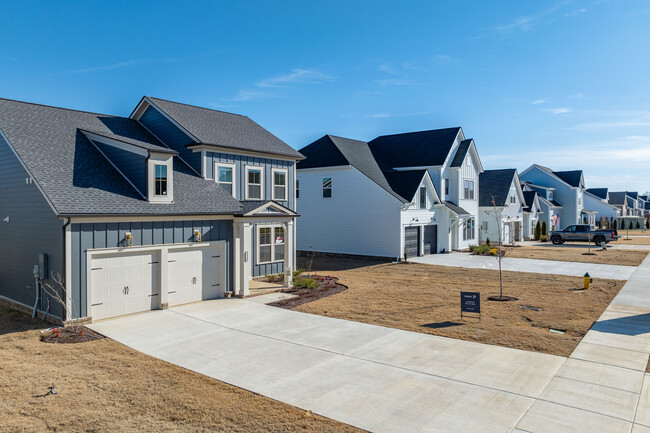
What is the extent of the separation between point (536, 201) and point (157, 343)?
1830 inches

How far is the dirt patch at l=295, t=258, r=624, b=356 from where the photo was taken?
11070 mm

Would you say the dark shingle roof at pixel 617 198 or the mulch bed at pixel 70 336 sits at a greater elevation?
the dark shingle roof at pixel 617 198

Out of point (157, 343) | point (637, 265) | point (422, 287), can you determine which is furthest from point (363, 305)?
point (637, 265)

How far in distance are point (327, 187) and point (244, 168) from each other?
11439 millimetres

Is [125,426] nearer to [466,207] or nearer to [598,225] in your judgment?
[466,207]

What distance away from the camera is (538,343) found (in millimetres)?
10234


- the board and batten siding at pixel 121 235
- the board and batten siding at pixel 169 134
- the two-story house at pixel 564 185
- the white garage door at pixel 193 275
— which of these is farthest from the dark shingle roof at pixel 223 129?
the two-story house at pixel 564 185

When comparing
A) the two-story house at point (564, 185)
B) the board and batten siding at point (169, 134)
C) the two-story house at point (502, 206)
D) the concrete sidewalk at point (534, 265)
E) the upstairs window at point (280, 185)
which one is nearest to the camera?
the board and batten siding at point (169, 134)

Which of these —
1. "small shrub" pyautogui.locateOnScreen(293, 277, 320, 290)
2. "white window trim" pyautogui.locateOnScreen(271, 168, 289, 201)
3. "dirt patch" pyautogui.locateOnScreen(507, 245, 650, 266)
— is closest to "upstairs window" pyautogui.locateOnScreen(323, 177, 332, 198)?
"white window trim" pyautogui.locateOnScreen(271, 168, 289, 201)

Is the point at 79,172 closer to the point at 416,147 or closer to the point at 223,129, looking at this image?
the point at 223,129

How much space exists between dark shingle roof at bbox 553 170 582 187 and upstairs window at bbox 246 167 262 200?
1929 inches

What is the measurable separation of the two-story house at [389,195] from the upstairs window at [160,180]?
50.7 feet

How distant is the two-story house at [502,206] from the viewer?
129ft

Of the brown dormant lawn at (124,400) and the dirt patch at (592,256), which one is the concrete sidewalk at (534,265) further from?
the brown dormant lawn at (124,400)
